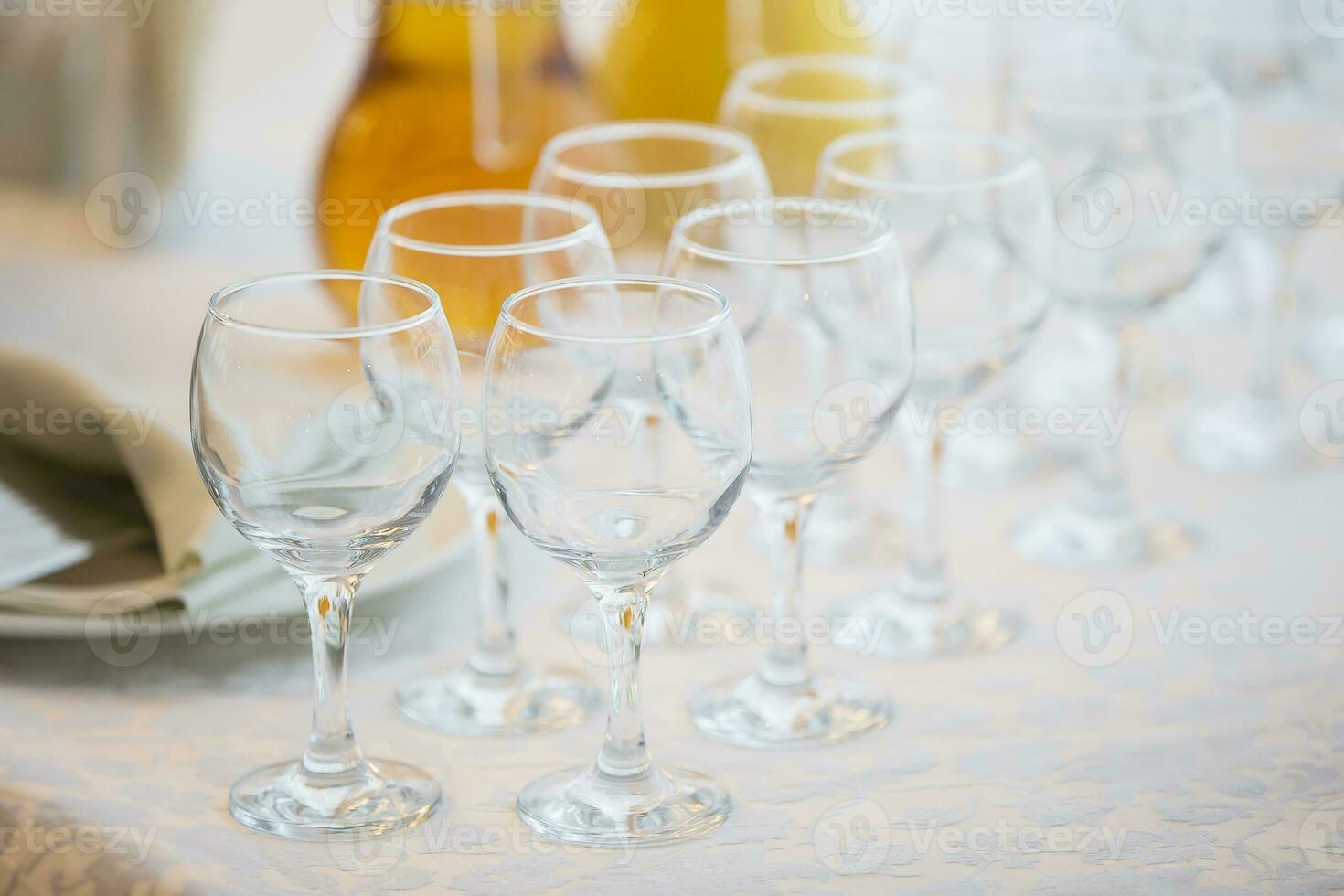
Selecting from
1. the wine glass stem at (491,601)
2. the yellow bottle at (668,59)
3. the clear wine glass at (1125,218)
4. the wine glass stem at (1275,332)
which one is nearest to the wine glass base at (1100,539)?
the clear wine glass at (1125,218)

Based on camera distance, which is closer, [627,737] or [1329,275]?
[627,737]

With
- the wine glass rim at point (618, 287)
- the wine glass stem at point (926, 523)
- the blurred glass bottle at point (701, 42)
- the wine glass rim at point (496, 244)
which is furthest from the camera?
the blurred glass bottle at point (701, 42)

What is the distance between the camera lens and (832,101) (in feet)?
2.87

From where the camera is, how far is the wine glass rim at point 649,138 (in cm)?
70

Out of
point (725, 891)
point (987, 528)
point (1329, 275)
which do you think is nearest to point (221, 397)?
point (725, 891)

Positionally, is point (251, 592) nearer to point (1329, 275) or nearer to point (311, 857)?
point (311, 857)

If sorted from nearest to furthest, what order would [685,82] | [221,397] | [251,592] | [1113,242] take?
1. [221,397]
2. [251,592]
3. [1113,242]
4. [685,82]

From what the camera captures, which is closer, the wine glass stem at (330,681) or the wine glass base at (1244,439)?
the wine glass stem at (330,681)

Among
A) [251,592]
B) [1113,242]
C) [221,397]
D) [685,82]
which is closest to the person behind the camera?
[221,397]

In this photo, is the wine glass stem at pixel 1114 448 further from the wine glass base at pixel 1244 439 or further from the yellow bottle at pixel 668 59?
the yellow bottle at pixel 668 59

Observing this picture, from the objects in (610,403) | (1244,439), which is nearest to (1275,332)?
(1244,439)

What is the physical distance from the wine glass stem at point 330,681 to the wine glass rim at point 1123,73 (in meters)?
0.39

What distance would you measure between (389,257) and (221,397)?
0.38ft

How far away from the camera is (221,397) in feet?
1.69
